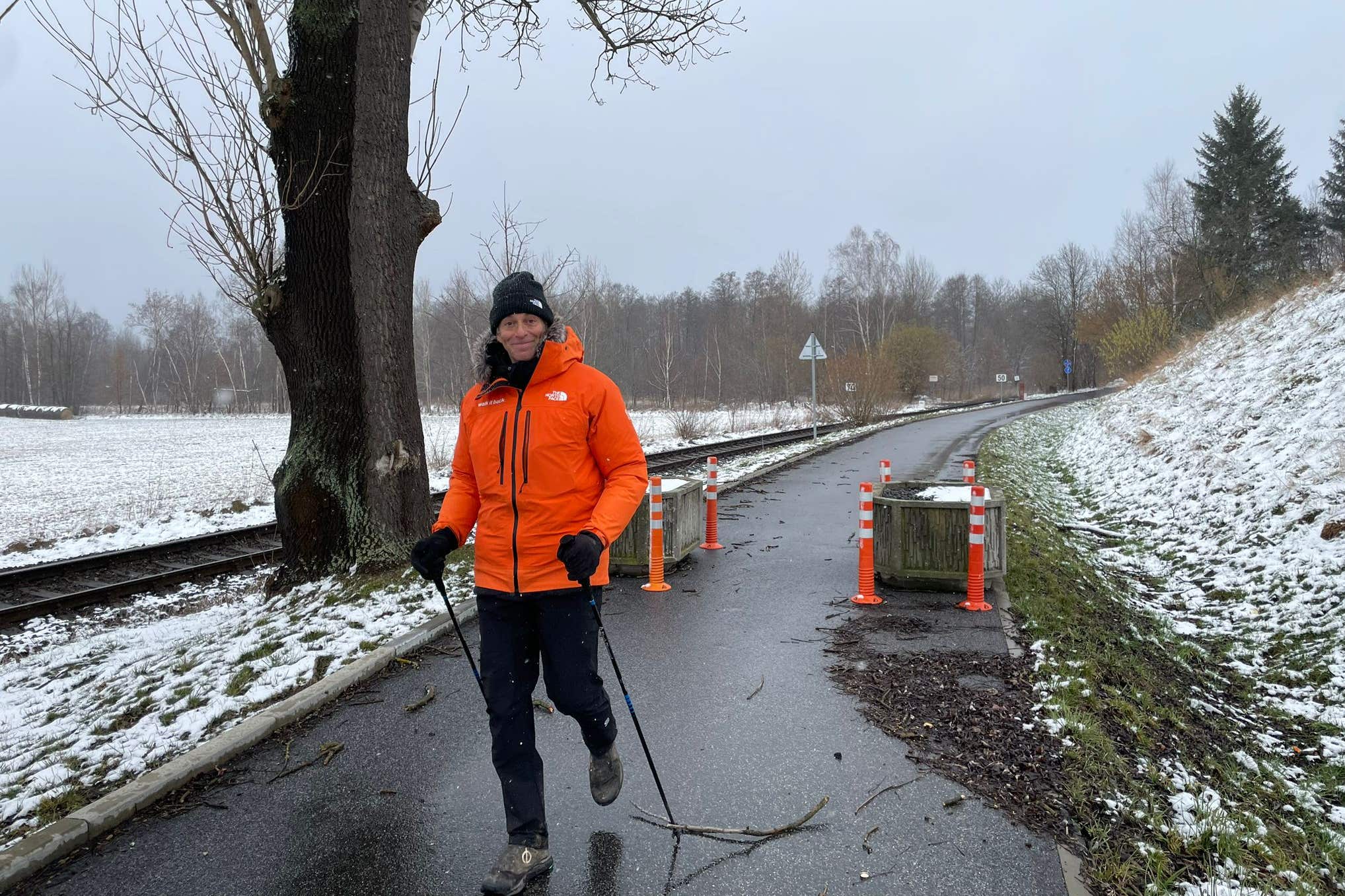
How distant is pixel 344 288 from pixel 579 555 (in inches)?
218

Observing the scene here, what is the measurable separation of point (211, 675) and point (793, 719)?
398cm

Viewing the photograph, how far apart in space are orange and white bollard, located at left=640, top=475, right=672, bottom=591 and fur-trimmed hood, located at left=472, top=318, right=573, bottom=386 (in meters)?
4.42

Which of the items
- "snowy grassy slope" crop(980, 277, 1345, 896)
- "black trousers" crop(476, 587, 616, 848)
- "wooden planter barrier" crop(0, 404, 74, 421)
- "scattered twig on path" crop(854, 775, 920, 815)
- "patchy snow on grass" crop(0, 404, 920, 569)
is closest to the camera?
"black trousers" crop(476, 587, 616, 848)

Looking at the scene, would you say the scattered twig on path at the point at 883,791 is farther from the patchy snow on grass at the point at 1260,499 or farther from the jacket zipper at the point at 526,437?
the patchy snow on grass at the point at 1260,499

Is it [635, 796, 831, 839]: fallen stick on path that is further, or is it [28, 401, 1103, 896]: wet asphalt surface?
[635, 796, 831, 839]: fallen stick on path

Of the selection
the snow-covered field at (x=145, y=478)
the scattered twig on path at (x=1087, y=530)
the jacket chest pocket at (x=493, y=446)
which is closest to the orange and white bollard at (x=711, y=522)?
the scattered twig on path at (x=1087, y=530)

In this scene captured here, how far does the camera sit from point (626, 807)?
3.59 m

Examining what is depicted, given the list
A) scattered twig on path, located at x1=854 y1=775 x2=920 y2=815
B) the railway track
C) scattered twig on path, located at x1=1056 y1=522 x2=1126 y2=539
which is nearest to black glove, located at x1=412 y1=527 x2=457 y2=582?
scattered twig on path, located at x1=854 y1=775 x2=920 y2=815

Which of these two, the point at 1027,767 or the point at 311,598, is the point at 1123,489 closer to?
the point at 1027,767

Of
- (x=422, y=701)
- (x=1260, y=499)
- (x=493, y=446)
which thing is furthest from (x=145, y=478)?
(x=1260, y=499)

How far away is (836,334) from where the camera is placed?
217 feet

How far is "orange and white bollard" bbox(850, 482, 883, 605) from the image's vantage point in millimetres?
7059

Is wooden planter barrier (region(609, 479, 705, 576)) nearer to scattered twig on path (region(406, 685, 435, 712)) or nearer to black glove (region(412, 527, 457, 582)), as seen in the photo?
scattered twig on path (region(406, 685, 435, 712))

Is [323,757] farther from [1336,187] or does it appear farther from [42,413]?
[42,413]
